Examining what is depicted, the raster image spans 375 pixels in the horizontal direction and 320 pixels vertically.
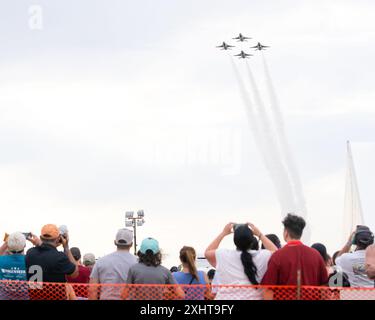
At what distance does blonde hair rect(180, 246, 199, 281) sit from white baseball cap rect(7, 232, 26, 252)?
2.49 m

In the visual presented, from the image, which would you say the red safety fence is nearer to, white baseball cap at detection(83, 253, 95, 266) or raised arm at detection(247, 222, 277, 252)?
raised arm at detection(247, 222, 277, 252)

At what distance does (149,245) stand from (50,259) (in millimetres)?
1575

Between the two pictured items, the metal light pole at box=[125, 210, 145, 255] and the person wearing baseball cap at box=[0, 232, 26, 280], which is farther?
the metal light pole at box=[125, 210, 145, 255]

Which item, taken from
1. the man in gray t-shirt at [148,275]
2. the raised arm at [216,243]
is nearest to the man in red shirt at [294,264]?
the raised arm at [216,243]

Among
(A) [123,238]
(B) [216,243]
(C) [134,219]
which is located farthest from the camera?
(C) [134,219]

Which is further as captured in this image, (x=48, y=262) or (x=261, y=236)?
(x=48, y=262)

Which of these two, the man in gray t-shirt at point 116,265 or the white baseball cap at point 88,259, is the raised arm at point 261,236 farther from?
the white baseball cap at point 88,259

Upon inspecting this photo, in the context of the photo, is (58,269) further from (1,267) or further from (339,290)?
(339,290)

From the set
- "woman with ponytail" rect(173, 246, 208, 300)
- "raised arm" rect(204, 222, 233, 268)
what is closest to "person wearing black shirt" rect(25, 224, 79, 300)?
"woman with ponytail" rect(173, 246, 208, 300)

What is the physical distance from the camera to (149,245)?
1086cm

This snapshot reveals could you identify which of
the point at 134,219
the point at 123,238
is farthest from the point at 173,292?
the point at 134,219

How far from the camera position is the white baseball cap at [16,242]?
11.5 meters

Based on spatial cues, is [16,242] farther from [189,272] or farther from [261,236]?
[261,236]

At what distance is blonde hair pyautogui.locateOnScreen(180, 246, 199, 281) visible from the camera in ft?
36.5
